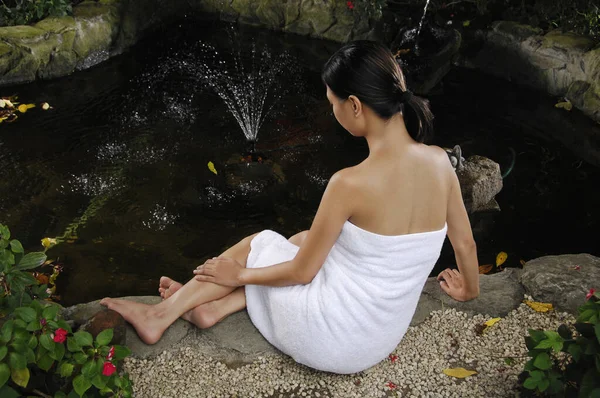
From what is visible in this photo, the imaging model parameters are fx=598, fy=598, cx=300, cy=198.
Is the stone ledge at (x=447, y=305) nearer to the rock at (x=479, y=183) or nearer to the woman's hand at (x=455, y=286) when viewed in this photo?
the woman's hand at (x=455, y=286)

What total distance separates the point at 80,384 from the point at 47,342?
7.4 inches

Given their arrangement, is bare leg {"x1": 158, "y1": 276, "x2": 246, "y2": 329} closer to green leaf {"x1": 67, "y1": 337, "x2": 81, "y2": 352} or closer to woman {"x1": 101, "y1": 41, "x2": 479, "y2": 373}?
woman {"x1": 101, "y1": 41, "x2": 479, "y2": 373}

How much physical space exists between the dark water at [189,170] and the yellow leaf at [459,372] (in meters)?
1.77

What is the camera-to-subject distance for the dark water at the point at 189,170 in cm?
427

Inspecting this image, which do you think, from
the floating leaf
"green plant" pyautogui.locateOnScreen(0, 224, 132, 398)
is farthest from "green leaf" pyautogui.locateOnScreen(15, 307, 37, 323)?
the floating leaf

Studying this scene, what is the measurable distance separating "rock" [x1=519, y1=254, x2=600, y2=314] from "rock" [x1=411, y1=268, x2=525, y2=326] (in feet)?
0.26

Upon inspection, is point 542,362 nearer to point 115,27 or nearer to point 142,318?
point 142,318

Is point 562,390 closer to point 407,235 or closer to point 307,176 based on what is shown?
point 407,235

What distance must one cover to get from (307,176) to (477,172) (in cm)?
140

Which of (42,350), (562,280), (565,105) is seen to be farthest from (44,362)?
(565,105)

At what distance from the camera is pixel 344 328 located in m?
2.47

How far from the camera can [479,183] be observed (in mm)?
4672

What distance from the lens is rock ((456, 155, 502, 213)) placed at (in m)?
4.66

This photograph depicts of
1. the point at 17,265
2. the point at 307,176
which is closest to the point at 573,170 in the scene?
the point at 307,176
